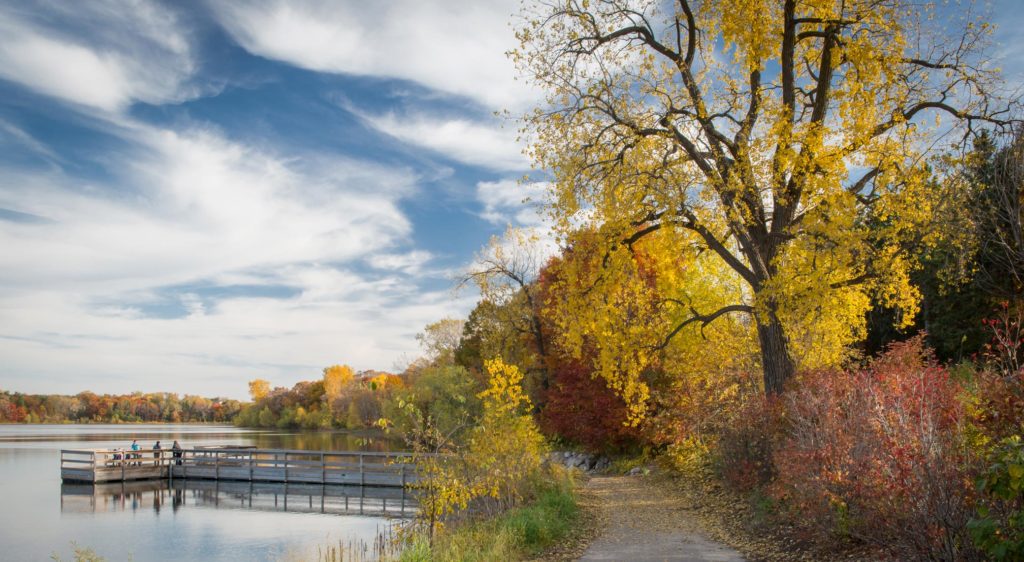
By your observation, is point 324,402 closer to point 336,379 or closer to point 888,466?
point 336,379

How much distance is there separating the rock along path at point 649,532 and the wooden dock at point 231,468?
637 inches

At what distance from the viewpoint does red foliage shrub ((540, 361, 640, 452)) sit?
22.5 metres

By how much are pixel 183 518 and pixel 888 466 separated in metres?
23.2

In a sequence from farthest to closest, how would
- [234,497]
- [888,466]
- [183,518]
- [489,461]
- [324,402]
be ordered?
[324,402] < [234,497] < [183,518] < [489,461] < [888,466]

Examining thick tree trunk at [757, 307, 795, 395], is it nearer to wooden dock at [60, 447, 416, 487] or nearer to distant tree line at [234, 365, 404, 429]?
wooden dock at [60, 447, 416, 487]

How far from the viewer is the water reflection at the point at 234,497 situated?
25.7 metres

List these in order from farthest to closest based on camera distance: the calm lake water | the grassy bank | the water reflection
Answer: the water reflection
the calm lake water
the grassy bank

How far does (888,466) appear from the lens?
257 inches

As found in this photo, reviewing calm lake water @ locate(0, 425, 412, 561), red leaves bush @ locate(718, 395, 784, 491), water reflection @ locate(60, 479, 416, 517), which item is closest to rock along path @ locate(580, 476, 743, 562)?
red leaves bush @ locate(718, 395, 784, 491)

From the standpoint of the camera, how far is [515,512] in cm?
1094

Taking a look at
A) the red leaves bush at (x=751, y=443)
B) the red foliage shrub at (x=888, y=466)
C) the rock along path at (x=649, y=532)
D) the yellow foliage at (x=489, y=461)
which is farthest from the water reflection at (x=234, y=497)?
the red foliage shrub at (x=888, y=466)

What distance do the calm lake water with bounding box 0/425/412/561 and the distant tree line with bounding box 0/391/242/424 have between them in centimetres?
8331

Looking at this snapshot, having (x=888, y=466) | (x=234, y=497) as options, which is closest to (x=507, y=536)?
(x=888, y=466)

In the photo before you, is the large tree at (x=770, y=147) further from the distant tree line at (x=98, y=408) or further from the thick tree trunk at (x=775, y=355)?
the distant tree line at (x=98, y=408)
